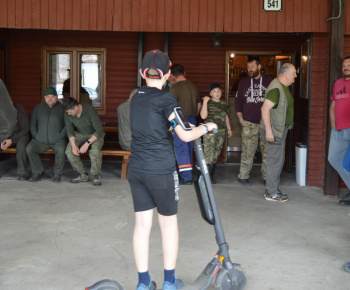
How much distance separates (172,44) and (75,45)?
62.3 inches

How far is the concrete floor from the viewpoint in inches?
159

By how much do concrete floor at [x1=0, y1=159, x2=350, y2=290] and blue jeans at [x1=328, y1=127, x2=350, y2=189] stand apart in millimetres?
461

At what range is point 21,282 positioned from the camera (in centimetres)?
390

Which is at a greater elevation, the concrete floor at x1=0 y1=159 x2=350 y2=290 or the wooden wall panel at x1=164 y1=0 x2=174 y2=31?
the wooden wall panel at x1=164 y1=0 x2=174 y2=31

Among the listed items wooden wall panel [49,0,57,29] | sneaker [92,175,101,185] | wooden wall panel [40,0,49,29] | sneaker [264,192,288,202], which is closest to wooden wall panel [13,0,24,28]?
wooden wall panel [40,0,49,29]

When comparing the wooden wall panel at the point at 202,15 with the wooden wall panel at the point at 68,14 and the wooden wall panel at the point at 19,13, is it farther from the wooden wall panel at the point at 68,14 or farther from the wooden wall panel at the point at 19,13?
the wooden wall panel at the point at 19,13

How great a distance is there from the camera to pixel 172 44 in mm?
9016

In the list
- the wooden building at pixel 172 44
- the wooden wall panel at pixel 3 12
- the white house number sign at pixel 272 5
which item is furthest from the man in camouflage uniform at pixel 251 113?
the wooden wall panel at pixel 3 12

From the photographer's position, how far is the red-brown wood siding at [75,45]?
29.9 feet

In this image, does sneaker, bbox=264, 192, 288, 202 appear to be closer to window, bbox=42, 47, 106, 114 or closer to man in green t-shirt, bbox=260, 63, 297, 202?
man in green t-shirt, bbox=260, 63, 297, 202

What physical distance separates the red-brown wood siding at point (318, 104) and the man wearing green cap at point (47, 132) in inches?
129

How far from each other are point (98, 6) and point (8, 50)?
2923 mm

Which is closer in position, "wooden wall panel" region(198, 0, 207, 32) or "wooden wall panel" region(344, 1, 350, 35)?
"wooden wall panel" region(344, 1, 350, 35)

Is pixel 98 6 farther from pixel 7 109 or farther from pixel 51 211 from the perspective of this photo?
pixel 7 109
